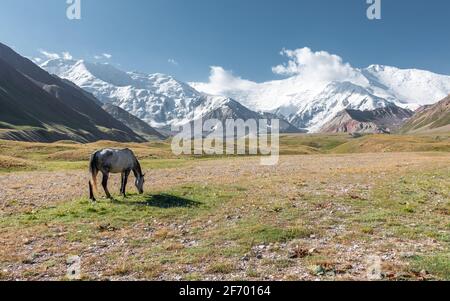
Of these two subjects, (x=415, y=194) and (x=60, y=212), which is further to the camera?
(x=415, y=194)

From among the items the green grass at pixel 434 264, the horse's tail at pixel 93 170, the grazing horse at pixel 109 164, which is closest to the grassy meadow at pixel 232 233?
the green grass at pixel 434 264

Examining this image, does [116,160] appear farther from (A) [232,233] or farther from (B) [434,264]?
(B) [434,264]

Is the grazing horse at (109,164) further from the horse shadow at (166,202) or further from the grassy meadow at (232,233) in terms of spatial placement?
the horse shadow at (166,202)

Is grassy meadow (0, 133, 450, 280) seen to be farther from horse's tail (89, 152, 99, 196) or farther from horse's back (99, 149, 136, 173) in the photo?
horse's back (99, 149, 136, 173)

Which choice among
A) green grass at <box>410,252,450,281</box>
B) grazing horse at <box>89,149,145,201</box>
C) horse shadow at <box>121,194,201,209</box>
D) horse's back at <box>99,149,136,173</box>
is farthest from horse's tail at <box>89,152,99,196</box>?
green grass at <box>410,252,450,281</box>

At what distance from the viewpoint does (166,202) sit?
1041 inches

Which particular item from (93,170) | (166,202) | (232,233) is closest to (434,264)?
(232,233)

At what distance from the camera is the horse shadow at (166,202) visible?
25.3 m

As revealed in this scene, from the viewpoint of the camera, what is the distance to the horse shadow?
2533 cm

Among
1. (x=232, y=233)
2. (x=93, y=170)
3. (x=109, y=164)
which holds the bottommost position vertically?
(x=232, y=233)

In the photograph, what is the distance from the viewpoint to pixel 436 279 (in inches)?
492
